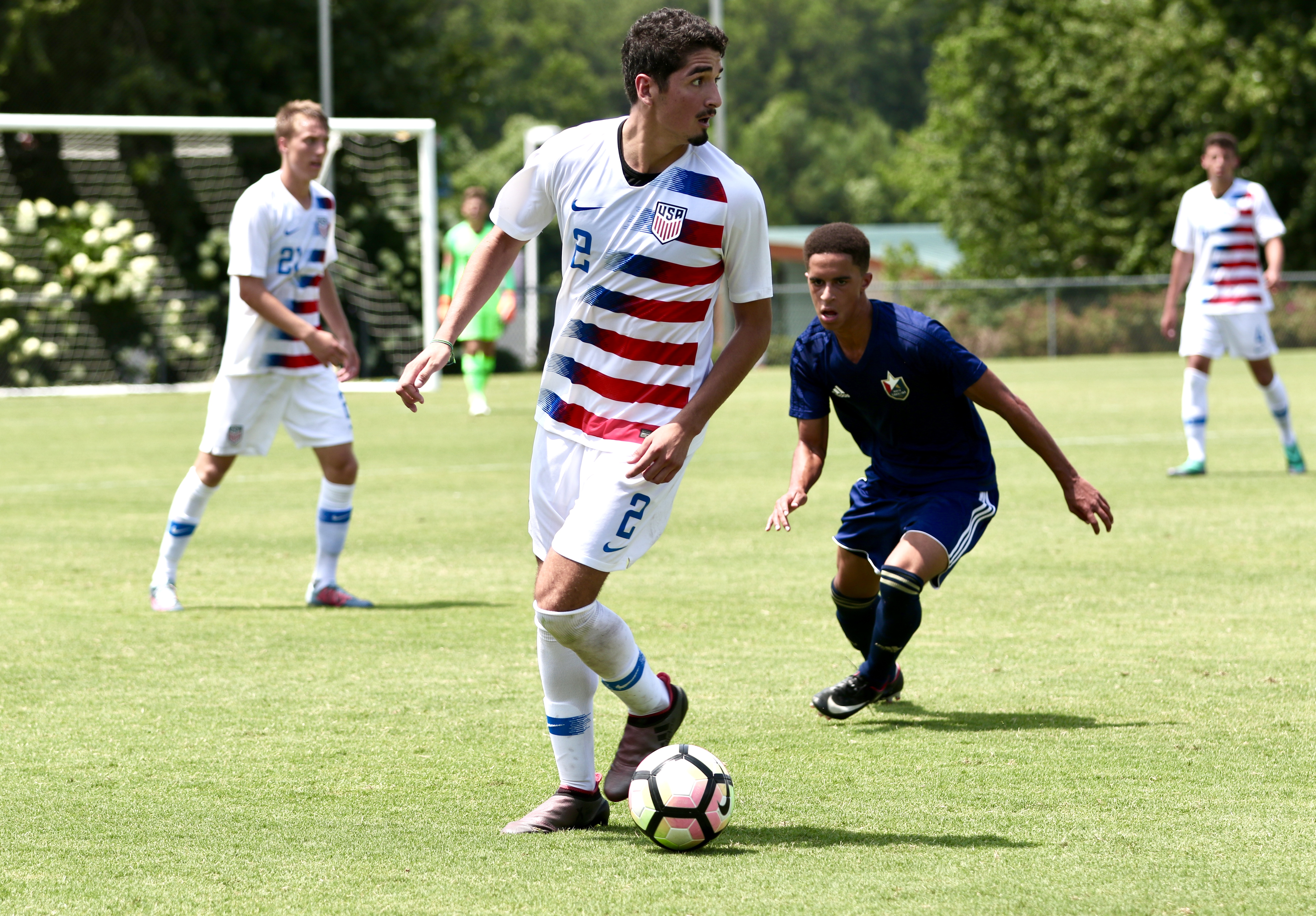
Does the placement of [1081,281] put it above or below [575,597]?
below

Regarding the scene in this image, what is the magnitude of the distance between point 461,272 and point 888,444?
1234 cm

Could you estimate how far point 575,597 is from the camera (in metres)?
4.15

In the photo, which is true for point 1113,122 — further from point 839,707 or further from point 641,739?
point 641,739

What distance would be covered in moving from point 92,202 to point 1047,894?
2489 centimetres

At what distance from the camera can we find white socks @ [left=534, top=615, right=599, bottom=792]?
4.35 m

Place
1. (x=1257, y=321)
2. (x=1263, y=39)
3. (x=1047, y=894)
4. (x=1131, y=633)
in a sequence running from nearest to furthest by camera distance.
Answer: (x=1047, y=894)
(x=1131, y=633)
(x=1257, y=321)
(x=1263, y=39)

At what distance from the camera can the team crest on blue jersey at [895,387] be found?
5480 millimetres

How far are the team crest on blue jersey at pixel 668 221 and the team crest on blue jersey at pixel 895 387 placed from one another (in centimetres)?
151

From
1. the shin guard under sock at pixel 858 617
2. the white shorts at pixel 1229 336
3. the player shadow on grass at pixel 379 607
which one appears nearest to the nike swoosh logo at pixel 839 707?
the shin guard under sock at pixel 858 617

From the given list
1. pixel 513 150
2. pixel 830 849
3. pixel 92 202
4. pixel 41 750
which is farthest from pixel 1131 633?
pixel 513 150

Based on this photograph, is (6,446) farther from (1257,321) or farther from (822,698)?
(822,698)

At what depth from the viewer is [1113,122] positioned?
1527 inches

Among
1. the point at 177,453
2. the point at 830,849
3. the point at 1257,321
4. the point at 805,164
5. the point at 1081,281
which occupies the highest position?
the point at 830,849

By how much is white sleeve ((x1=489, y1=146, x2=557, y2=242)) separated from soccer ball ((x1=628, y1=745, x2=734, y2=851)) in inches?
56.2
